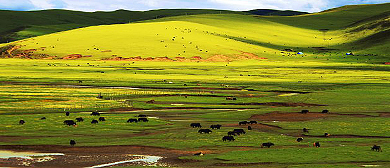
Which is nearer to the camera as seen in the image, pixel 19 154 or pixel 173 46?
pixel 19 154

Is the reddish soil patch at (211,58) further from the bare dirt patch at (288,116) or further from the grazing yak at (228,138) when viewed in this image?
the grazing yak at (228,138)

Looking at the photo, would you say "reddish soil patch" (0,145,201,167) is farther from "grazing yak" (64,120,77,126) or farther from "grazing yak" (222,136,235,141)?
"grazing yak" (64,120,77,126)

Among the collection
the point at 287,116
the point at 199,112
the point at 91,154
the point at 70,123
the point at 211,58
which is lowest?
the point at 91,154

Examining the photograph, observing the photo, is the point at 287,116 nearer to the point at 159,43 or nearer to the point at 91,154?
the point at 91,154

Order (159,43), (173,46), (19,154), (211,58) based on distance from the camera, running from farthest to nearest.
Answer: (159,43) < (173,46) < (211,58) < (19,154)

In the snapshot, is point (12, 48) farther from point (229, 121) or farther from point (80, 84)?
point (229, 121)

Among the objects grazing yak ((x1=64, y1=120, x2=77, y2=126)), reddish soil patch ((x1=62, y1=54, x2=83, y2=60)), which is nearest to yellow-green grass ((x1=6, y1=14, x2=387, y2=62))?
reddish soil patch ((x1=62, y1=54, x2=83, y2=60))

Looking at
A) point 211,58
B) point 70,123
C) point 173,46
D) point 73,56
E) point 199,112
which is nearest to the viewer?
point 70,123

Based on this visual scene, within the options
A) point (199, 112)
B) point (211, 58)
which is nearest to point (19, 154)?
point (199, 112)

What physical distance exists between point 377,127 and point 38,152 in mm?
22736

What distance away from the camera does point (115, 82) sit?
87.0 meters

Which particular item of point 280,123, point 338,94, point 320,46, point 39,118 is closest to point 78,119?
point 39,118

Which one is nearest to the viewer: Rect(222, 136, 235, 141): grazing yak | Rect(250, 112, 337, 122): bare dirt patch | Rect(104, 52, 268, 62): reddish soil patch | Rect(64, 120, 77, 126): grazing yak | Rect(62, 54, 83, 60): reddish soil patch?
Rect(222, 136, 235, 141): grazing yak

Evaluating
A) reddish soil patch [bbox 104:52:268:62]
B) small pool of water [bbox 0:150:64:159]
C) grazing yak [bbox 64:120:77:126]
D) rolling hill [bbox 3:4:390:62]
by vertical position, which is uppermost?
rolling hill [bbox 3:4:390:62]
